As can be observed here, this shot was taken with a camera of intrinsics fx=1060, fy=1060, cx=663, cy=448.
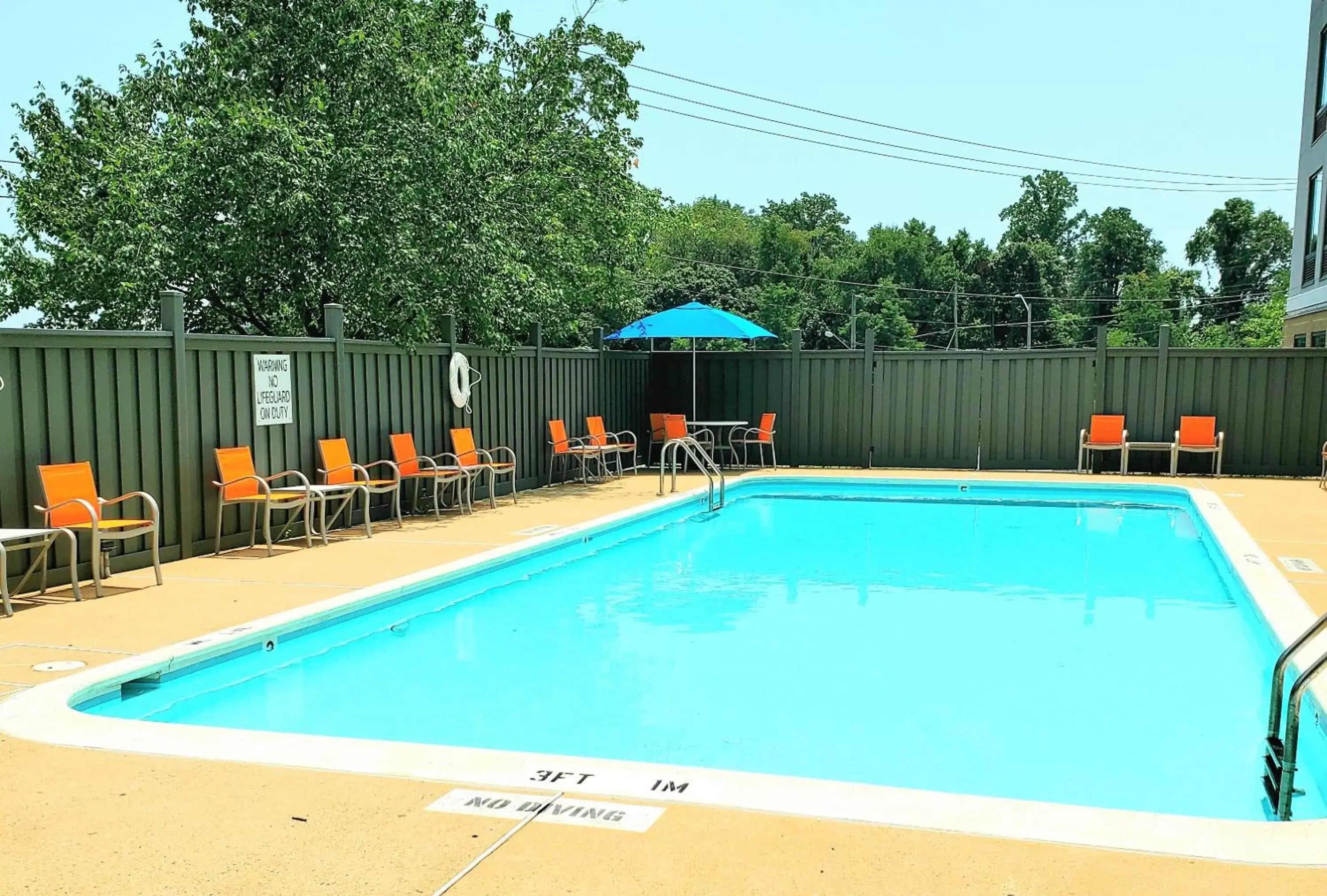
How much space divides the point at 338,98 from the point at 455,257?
2.37m

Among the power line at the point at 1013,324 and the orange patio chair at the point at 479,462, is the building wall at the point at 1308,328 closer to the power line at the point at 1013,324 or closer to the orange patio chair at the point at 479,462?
A: the orange patio chair at the point at 479,462

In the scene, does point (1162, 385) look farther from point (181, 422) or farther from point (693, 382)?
point (181, 422)

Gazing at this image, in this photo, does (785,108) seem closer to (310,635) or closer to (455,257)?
(455,257)

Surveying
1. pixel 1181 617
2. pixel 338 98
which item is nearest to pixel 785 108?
pixel 338 98

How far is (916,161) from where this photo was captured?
115 feet

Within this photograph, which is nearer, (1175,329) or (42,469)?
(42,469)

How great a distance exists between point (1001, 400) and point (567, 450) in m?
6.09

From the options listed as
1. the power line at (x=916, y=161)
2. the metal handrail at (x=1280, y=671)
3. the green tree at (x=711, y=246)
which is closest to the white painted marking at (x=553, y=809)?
the metal handrail at (x=1280, y=671)

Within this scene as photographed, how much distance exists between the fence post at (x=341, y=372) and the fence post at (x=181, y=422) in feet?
5.58

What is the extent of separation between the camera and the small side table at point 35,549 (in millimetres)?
5734

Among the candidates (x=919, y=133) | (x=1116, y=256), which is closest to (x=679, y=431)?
(x=919, y=133)

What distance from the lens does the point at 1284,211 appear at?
4641 centimetres

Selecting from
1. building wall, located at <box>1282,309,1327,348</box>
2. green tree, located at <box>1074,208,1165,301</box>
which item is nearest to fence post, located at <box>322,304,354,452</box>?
building wall, located at <box>1282,309,1327,348</box>

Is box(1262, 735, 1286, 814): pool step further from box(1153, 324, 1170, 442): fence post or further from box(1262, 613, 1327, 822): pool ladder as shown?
box(1153, 324, 1170, 442): fence post
